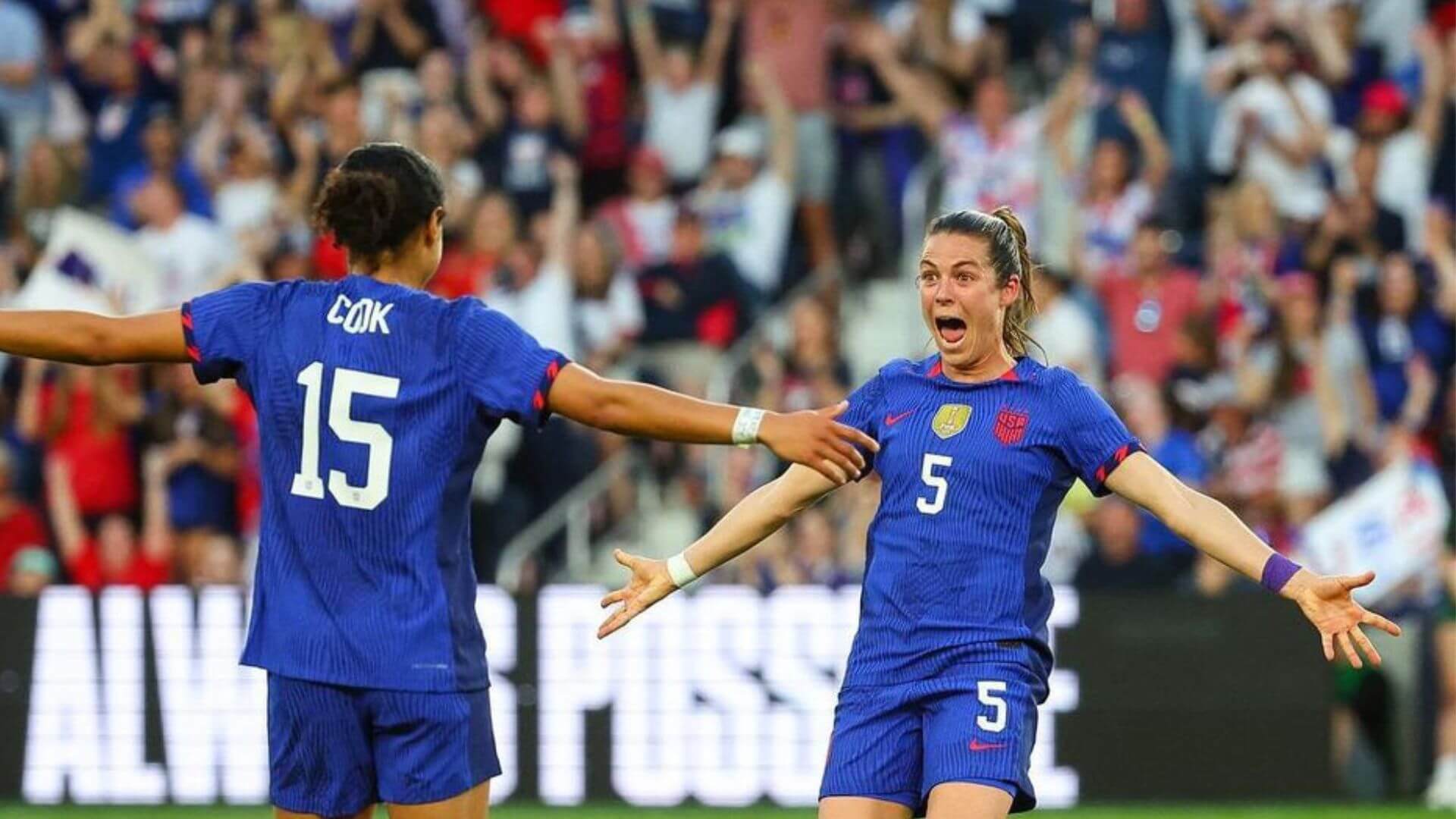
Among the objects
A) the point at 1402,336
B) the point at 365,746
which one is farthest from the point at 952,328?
the point at 1402,336

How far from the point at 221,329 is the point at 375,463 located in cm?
55

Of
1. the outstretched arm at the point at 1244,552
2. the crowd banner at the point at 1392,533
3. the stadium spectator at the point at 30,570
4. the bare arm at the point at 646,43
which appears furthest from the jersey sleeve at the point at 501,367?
the bare arm at the point at 646,43

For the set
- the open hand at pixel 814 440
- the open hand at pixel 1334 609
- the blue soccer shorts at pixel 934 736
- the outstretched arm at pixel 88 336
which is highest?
the outstretched arm at pixel 88 336

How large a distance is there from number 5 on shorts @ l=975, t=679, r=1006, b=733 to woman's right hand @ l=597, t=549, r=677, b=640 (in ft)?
2.96

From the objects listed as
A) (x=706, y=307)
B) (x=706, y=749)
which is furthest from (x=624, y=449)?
(x=706, y=749)

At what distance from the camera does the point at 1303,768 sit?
43.1 ft

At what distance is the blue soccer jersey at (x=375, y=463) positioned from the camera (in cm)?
606

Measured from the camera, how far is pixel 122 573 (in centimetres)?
1402

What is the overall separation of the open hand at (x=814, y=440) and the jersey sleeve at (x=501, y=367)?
54 centimetres

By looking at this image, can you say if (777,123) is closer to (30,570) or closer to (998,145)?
(998,145)

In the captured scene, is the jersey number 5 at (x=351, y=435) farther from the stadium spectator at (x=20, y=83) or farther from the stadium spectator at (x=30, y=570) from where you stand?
the stadium spectator at (x=20, y=83)

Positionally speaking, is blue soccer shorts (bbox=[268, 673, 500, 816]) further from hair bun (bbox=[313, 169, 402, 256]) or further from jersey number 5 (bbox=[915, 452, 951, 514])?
jersey number 5 (bbox=[915, 452, 951, 514])

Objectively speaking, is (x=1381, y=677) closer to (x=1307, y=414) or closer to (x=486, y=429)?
(x=1307, y=414)

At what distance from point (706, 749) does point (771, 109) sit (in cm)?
490
